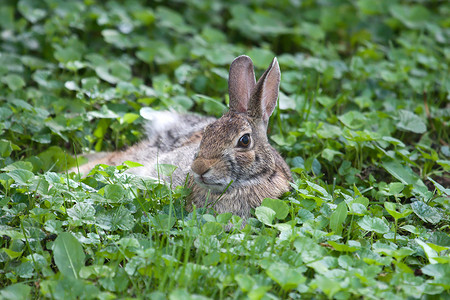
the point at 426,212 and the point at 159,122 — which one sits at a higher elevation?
the point at 426,212

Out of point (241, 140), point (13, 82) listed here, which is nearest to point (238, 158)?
point (241, 140)

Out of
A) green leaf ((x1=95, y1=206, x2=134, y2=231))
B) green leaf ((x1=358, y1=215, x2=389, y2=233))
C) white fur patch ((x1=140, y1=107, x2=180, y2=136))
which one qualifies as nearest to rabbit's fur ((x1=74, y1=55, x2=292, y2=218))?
white fur patch ((x1=140, y1=107, x2=180, y2=136))

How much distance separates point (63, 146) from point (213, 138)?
186 centimetres

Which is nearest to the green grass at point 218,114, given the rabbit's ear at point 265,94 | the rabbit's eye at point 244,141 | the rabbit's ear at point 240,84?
the rabbit's eye at point 244,141

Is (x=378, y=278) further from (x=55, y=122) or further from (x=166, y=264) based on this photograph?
(x=55, y=122)

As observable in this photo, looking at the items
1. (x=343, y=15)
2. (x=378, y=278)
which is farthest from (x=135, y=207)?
(x=343, y=15)

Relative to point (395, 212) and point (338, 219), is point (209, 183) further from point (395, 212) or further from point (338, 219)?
point (395, 212)

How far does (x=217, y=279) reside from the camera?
3254 millimetres

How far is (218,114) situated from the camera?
5727 mm

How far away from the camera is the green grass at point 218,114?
3312mm

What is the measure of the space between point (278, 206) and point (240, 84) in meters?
1.18

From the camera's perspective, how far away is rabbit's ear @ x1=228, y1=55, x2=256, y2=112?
4.61 metres

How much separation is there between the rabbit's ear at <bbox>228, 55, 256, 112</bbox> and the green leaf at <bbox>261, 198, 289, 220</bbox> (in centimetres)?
95

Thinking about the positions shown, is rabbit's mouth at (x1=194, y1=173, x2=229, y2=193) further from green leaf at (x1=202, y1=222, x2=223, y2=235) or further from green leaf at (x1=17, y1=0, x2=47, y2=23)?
green leaf at (x1=17, y1=0, x2=47, y2=23)
